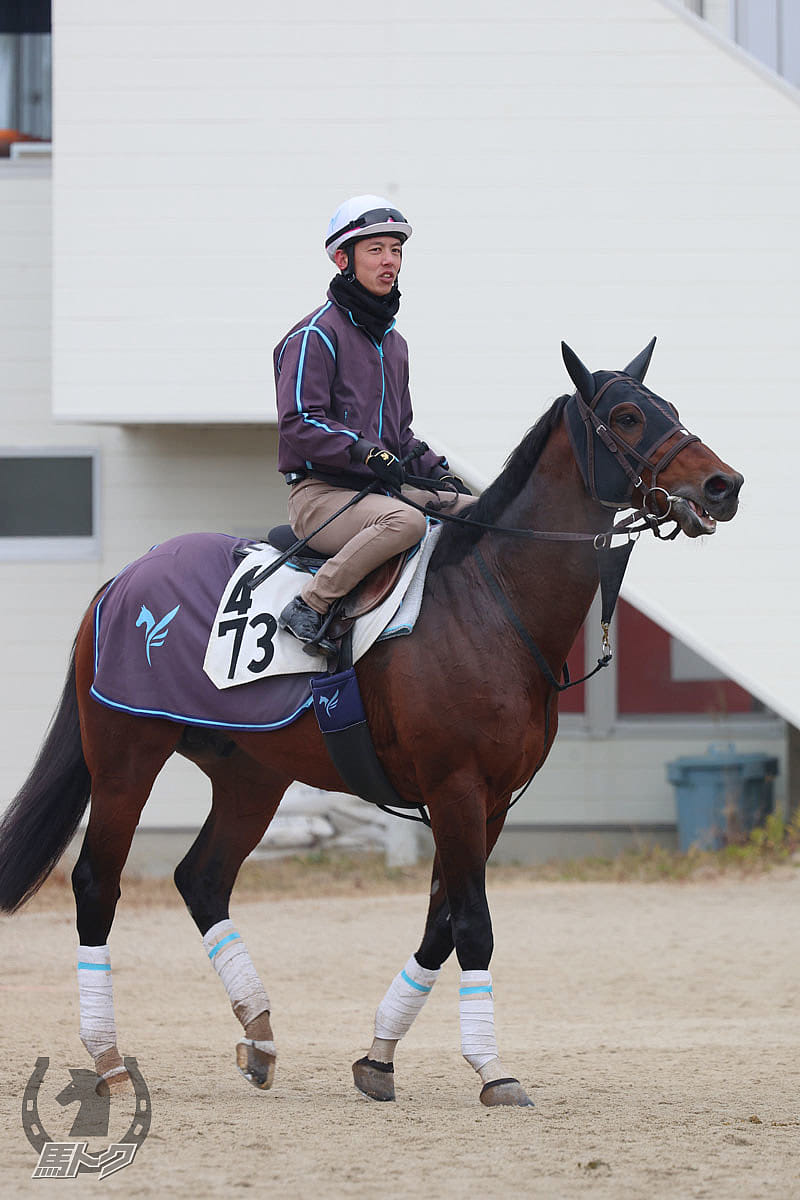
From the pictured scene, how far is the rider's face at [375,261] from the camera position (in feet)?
17.9

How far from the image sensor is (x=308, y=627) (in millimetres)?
5336

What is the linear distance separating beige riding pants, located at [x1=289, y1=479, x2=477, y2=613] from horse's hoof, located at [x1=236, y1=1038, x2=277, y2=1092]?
5.19ft

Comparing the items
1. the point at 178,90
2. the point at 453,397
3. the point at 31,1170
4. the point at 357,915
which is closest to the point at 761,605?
the point at 453,397

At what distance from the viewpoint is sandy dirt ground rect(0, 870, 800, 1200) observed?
4410mm

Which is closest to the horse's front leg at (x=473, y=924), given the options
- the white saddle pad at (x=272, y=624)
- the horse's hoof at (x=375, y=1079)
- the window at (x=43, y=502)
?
the horse's hoof at (x=375, y=1079)

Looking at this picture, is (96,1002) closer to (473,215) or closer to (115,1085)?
(115,1085)

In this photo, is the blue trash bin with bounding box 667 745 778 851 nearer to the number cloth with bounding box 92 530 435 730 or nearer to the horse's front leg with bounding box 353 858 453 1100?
the horse's front leg with bounding box 353 858 453 1100

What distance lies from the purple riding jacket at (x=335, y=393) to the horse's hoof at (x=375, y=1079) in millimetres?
2005

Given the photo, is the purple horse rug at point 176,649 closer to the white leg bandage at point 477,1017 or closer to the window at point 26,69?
the white leg bandage at point 477,1017

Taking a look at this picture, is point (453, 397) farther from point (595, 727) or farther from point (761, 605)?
point (595, 727)

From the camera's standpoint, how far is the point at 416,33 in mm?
10375

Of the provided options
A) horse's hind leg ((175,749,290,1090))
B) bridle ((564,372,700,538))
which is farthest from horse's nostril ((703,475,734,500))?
horse's hind leg ((175,749,290,1090))

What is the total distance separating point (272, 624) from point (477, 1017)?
4.83 feet

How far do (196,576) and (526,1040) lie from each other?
107 inches
